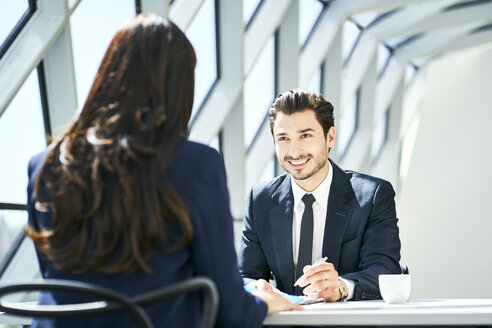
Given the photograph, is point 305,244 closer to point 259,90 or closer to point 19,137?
point 19,137

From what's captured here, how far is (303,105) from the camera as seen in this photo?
2619mm

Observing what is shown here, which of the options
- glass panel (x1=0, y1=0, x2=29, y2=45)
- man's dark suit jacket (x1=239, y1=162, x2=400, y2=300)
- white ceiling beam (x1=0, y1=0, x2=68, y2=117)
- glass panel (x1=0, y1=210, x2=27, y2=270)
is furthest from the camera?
glass panel (x1=0, y1=210, x2=27, y2=270)

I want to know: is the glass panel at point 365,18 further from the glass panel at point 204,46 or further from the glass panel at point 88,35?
the glass panel at point 88,35

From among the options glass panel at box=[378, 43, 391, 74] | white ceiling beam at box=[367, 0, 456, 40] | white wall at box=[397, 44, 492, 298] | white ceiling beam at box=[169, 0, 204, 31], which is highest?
white ceiling beam at box=[367, 0, 456, 40]

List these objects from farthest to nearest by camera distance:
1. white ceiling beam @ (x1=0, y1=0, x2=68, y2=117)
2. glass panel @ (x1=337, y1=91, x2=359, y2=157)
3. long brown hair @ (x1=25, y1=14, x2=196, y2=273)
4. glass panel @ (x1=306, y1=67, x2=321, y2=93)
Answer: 1. glass panel @ (x1=337, y1=91, x2=359, y2=157)
2. glass panel @ (x1=306, y1=67, x2=321, y2=93)
3. white ceiling beam @ (x1=0, y1=0, x2=68, y2=117)
4. long brown hair @ (x1=25, y1=14, x2=196, y2=273)

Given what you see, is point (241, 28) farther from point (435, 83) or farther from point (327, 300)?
point (435, 83)

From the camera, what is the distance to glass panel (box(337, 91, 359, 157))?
9.87 meters

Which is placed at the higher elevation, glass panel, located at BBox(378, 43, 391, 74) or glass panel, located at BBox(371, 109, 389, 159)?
glass panel, located at BBox(378, 43, 391, 74)

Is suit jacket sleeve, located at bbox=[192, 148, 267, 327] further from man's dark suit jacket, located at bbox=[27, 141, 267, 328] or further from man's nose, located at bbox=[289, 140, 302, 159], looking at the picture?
man's nose, located at bbox=[289, 140, 302, 159]

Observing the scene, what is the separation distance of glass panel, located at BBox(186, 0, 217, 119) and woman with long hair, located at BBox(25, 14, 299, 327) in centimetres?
470

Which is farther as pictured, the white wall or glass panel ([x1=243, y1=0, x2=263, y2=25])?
the white wall

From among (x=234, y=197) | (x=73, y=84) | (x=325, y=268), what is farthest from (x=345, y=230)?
(x=234, y=197)

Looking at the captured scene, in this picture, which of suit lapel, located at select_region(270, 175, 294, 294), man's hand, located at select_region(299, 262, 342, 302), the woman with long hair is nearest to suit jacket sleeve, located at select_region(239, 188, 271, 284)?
suit lapel, located at select_region(270, 175, 294, 294)

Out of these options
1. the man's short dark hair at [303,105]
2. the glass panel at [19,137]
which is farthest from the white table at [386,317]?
the glass panel at [19,137]
